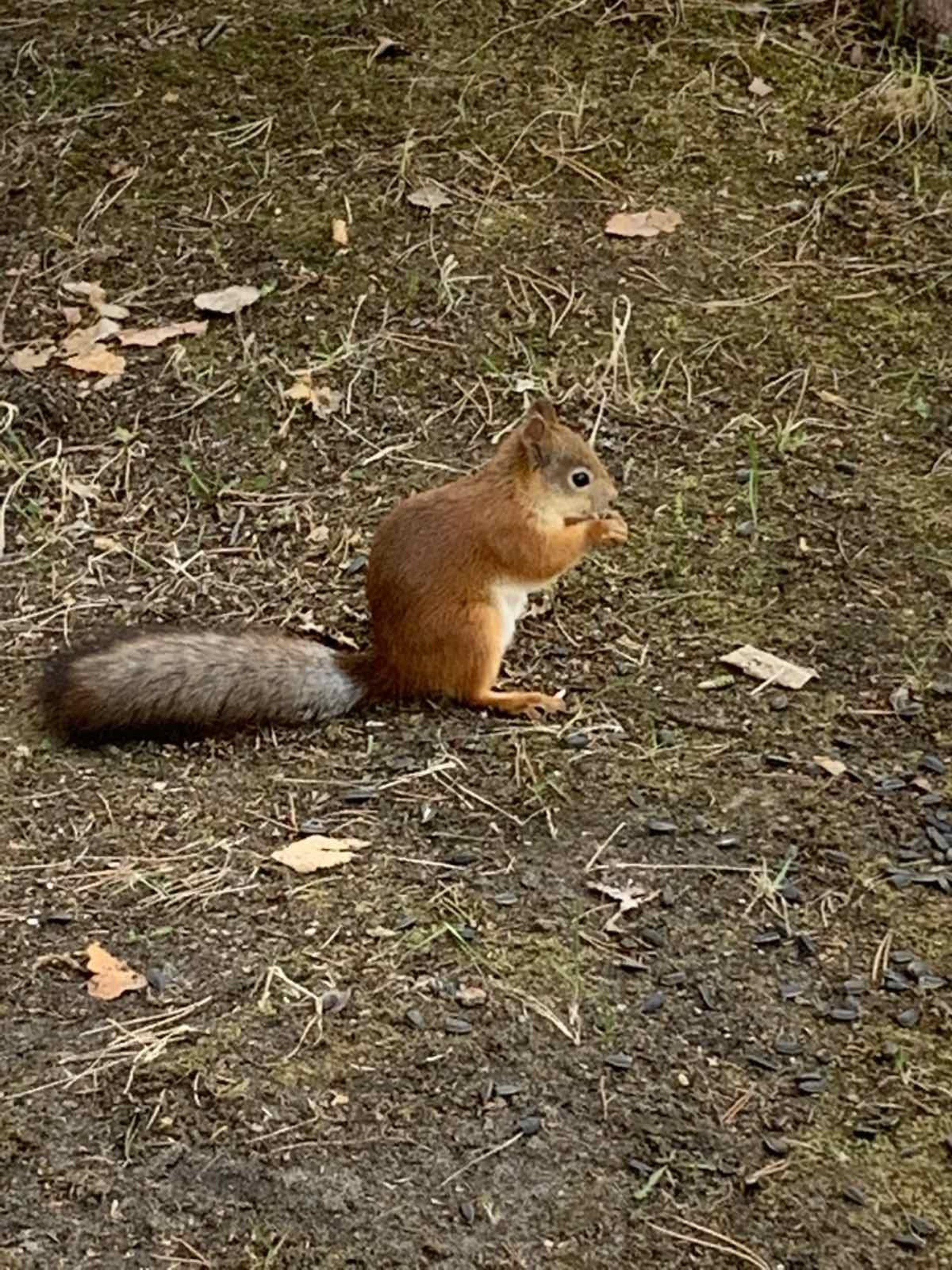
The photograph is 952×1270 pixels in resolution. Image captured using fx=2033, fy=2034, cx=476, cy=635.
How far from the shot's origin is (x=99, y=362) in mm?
4547

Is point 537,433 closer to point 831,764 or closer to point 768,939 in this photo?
point 831,764

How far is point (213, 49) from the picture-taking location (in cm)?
525

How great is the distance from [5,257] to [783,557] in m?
2.06

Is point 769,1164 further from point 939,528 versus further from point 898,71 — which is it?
point 898,71

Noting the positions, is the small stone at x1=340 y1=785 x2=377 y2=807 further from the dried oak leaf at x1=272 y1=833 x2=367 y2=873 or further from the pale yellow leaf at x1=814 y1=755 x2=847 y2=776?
the pale yellow leaf at x1=814 y1=755 x2=847 y2=776

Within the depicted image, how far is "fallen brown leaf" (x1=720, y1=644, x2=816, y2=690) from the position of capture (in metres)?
3.66

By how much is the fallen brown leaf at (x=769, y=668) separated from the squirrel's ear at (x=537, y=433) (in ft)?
1.66

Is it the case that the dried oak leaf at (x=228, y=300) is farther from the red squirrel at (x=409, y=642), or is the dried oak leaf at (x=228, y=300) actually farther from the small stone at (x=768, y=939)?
the small stone at (x=768, y=939)

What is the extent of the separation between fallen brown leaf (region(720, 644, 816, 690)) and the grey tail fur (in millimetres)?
680

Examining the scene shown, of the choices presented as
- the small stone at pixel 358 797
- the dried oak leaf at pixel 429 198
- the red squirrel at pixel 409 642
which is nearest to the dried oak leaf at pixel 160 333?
the dried oak leaf at pixel 429 198

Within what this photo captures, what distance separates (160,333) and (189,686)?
135 cm

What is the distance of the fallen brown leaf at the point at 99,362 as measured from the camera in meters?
4.53

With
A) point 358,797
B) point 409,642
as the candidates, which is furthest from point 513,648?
point 358,797

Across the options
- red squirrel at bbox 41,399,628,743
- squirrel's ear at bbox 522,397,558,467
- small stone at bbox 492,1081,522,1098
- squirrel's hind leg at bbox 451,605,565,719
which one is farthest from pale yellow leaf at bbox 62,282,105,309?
small stone at bbox 492,1081,522,1098
